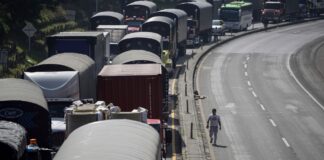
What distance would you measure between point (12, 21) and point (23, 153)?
29895 mm

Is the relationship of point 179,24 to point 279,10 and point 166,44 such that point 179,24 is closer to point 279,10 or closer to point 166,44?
point 166,44

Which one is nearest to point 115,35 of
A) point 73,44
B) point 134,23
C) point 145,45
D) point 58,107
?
point 145,45

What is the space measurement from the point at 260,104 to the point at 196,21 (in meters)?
29.0

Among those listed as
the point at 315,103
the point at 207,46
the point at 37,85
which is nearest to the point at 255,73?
the point at 315,103

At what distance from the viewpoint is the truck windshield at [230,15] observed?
278 ft

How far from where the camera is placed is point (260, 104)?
4066 centimetres

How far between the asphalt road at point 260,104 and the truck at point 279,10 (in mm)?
27512

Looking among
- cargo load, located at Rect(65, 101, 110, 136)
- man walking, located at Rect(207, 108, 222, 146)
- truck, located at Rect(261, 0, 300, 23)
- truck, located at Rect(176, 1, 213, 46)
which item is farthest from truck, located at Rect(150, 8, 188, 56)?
truck, located at Rect(261, 0, 300, 23)

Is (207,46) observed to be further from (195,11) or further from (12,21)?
(12,21)

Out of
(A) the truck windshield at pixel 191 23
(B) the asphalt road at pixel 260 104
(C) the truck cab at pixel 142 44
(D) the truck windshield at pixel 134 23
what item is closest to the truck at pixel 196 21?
(A) the truck windshield at pixel 191 23

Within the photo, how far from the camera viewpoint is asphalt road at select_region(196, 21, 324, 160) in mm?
30125

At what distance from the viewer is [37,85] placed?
2609cm

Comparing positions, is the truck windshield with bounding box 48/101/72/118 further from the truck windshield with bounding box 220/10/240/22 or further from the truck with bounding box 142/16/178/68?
the truck windshield with bounding box 220/10/240/22

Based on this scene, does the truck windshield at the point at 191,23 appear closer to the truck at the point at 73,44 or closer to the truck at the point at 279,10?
the truck at the point at 279,10
